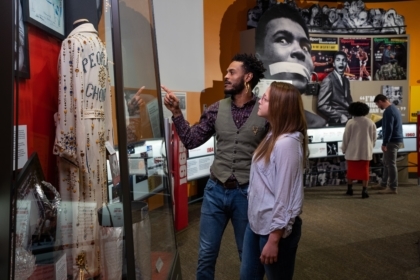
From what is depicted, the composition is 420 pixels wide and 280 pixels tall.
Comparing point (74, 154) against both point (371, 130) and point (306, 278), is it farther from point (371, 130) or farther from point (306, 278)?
point (371, 130)

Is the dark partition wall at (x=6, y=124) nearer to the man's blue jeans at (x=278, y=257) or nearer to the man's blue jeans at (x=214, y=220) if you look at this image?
the man's blue jeans at (x=278, y=257)

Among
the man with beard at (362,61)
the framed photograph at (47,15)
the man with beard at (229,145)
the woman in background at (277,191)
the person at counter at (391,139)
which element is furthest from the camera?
the man with beard at (362,61)

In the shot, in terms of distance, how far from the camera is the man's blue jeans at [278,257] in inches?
67.7

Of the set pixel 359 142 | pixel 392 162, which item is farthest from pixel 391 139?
pixel 359 142

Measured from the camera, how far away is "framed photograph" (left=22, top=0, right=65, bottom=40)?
4.41 feet

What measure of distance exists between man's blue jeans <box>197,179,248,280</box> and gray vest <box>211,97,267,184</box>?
0.08 metres

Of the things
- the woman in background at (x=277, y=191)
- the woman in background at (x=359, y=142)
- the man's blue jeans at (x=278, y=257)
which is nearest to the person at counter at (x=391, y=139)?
the woman in background at (x=359, y=142)

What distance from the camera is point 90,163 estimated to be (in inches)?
62.1

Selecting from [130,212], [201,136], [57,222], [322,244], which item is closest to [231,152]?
[201,136]

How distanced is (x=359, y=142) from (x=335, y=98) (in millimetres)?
1366

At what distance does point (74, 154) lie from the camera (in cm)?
156

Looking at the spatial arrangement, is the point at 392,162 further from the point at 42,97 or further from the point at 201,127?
the point at 42,97

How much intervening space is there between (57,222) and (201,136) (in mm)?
1002

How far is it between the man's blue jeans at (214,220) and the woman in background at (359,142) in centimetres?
429
